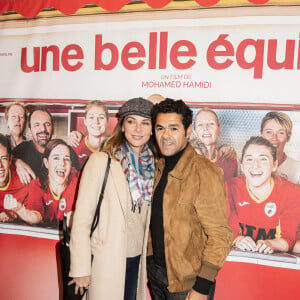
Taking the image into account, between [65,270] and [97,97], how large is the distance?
4.26ft

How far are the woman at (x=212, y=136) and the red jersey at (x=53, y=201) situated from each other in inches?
42.8

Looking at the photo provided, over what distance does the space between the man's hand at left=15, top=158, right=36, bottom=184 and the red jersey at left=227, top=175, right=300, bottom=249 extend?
1638 mm

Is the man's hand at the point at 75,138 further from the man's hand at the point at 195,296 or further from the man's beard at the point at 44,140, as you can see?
the man's hand at the point at 195,296

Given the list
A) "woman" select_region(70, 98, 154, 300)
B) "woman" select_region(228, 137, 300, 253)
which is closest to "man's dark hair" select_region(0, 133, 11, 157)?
"woman" select_region(70, 98, 154, 300)

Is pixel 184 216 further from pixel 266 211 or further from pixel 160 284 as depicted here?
pixel 266 211

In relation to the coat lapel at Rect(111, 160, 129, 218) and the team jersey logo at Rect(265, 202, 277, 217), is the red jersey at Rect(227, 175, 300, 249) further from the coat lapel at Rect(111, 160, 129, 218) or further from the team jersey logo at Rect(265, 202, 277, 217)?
the coat lapel at Rect(111, 160, 129, 218)

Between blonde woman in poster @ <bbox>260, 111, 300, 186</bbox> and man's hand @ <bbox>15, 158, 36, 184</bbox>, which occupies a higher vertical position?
blonde woman in poster @ <bbox>260, 111, 300, 186</bbox>

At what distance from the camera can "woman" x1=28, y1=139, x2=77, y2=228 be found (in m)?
2.54

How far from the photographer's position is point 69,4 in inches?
97.6

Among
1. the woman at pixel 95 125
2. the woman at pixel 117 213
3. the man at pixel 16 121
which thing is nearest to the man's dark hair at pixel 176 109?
the woman at pixel 117 213

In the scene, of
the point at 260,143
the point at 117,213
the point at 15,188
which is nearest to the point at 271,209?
the point at 260,143

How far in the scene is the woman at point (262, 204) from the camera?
2189mm

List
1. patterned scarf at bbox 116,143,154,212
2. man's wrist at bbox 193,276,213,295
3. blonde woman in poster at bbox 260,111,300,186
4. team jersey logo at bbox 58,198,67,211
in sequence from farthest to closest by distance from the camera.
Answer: team jersey logo at bbox 58,198,67,211 < blonde woman in poster at bbox 260,111,300,186 < patterned scarf at bbox 116,143,154,212 < man's wrist at bbox 193,276,213,295

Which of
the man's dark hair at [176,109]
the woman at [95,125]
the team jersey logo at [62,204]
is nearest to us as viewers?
the man's dark hair at [176,109]
